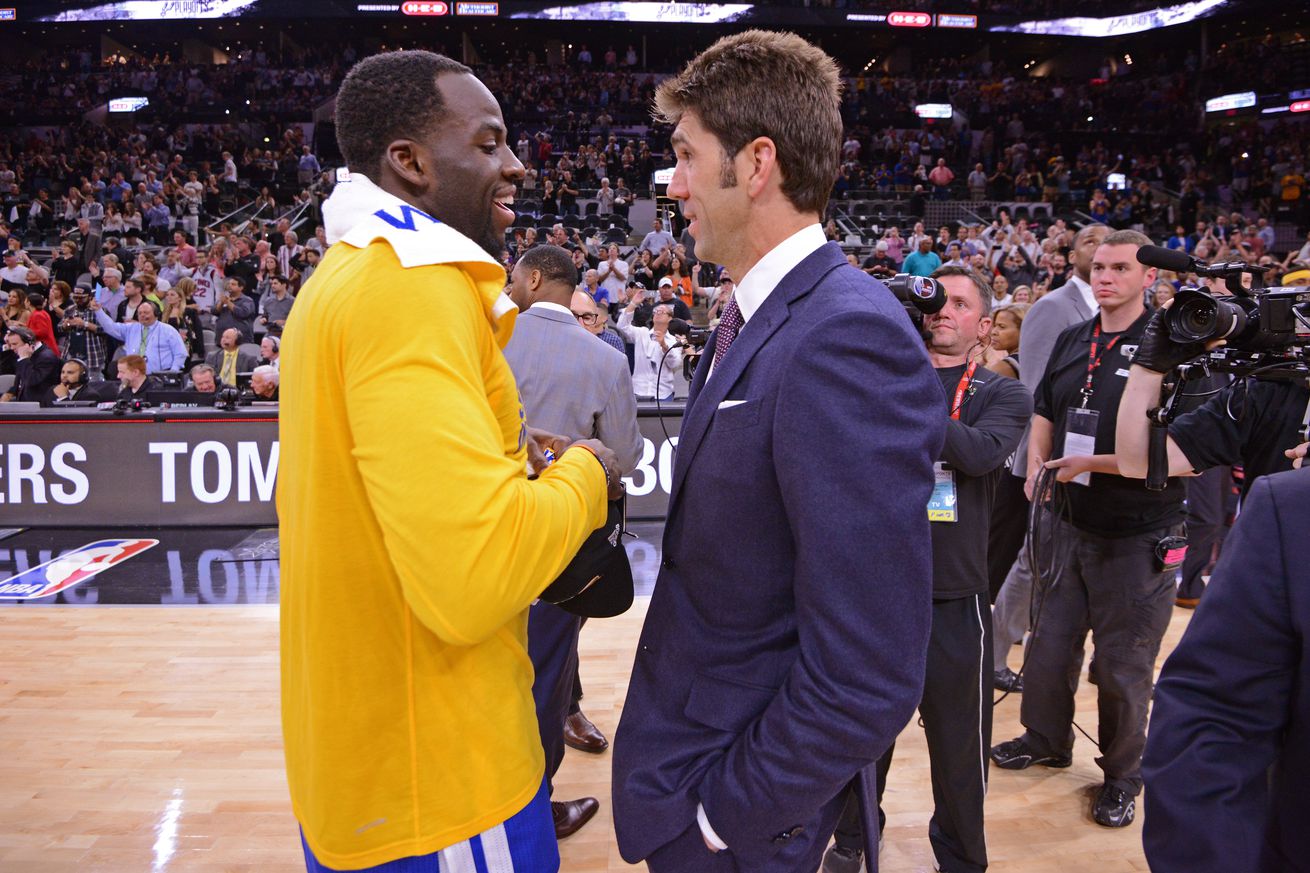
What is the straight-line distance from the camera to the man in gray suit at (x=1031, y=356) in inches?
165

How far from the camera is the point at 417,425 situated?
3.60 feet

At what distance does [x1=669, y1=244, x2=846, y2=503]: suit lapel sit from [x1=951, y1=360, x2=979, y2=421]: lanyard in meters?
1.56

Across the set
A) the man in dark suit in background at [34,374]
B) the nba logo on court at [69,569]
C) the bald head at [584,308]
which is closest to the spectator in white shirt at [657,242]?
the man in dark suit in background at [34,374]

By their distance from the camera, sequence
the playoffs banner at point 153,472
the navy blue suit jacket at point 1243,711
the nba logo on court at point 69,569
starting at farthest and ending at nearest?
1. the playoffs banner at point 153,472
2. the nba logo on court at point 69,569
3. the navy blue suit jacket at point 1243,711

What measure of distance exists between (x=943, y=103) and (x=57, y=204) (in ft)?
68.8

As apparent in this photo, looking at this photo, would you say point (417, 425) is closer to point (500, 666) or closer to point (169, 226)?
point (500, 666)

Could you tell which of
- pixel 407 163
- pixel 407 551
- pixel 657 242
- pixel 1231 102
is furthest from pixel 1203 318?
pixel 1231 102

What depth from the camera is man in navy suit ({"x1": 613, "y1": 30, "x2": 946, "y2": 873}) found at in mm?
1153

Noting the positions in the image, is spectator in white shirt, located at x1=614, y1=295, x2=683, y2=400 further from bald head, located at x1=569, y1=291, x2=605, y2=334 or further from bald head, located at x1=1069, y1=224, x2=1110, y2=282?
bald head, located at x1=1069, y1=224, x2=1110, y2=282

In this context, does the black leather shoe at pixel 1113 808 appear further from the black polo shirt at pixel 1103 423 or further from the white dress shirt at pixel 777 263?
the white dress shirt at pixel 777 263

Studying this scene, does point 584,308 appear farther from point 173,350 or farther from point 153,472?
point 173,350

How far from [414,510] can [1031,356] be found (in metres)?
4.15

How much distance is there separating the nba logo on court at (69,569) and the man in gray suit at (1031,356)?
5.32 meters

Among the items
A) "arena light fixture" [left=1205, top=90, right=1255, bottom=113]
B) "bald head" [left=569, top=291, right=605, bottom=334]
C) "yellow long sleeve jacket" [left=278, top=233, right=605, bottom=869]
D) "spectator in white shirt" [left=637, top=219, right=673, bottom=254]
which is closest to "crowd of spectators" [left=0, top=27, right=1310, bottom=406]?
"spectator in white shirt" [left=637, top=219, right=673, bottom=254]
